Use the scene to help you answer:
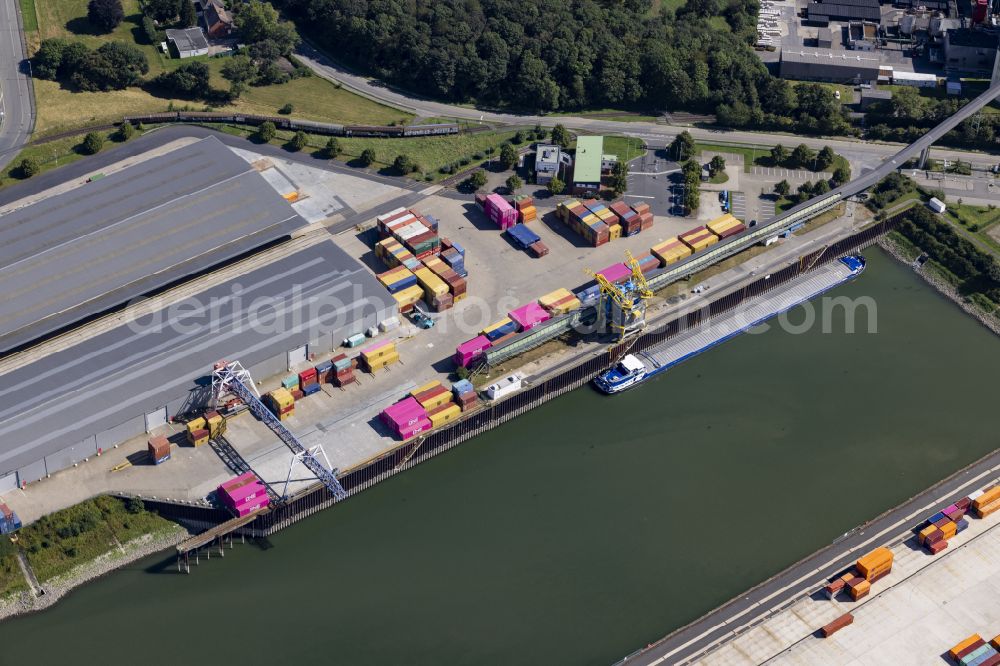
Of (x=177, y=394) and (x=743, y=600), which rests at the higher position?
(x=177, y=394)

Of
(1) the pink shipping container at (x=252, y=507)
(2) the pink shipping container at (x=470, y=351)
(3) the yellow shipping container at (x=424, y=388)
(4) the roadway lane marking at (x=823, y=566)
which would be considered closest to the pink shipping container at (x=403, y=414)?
(3) the yellow shipping container at (x=424, y=388)

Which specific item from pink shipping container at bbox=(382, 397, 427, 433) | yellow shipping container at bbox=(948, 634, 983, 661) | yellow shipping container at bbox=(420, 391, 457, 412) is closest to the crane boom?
pink shipping container at bbox=(382, 397, 427, 433)

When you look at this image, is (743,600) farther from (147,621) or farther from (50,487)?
(50,487)

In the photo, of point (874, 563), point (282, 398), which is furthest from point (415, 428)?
point (874, 563)

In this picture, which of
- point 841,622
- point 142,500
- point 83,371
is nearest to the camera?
point 841,622

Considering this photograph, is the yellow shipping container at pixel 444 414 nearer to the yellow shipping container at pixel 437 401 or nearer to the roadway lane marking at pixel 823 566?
the yellow shipping container at pixel 437 401

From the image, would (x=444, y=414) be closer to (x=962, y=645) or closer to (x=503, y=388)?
(x=503, y=388)

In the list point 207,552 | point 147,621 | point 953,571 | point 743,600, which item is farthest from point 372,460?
point 953,571
